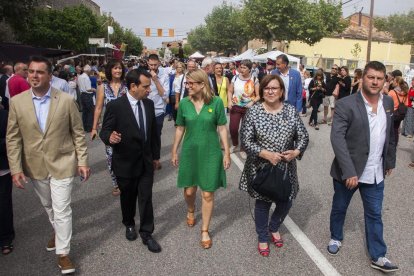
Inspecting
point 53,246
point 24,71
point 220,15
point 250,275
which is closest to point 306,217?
point 250,275

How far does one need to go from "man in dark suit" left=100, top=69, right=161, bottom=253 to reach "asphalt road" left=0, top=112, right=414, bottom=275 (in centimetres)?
35

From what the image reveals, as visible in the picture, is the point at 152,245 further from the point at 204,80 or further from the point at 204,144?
the point at 204,80

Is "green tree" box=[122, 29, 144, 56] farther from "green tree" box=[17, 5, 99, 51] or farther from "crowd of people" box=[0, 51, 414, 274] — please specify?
"crowd of people" box=[0, 51, 414, 274]

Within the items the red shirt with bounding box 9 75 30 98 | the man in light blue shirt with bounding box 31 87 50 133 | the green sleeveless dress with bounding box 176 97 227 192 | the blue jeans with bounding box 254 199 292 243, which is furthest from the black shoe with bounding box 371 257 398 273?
the red shirt with bounding box 9 75 30 98

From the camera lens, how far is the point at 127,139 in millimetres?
3674

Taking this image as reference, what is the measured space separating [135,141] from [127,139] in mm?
79

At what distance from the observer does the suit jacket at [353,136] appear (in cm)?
338

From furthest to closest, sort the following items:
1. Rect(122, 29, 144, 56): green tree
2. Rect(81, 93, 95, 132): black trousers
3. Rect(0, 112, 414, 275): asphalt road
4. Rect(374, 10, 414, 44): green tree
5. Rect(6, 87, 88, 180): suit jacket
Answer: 1. Rect(122, 29, 144, 56): green tree
2. Rect(374, 10, 414, 44): green tree
3. Rect(81, 93, 95, 132): black trousers
4. Rect(0, 112, 414, 275): asphalt road
5. Rect(6, 87, 88, 180): suit jacket

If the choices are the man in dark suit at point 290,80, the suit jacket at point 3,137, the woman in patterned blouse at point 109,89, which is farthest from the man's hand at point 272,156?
the man in dark suit at point 290,80

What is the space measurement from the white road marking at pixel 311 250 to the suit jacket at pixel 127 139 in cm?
173

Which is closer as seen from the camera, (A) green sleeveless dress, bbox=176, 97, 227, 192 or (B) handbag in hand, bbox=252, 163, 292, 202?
(B) handbag in hand, bbox=252, 163, 292, 202

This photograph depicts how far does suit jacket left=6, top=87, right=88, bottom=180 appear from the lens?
3.25m

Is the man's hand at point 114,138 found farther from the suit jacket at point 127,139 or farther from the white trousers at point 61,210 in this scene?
the white trousers at point 61,210

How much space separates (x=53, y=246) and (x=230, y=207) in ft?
7.10
